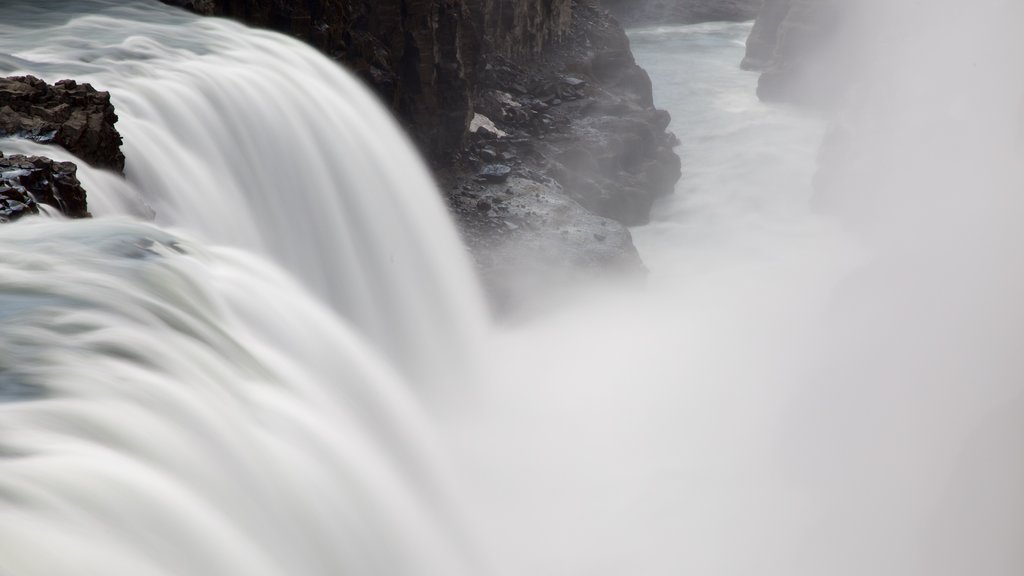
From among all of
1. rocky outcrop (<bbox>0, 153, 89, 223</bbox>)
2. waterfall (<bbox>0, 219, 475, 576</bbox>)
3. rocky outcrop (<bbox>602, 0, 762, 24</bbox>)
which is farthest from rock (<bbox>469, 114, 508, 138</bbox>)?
rocky outcrop (<bbox>602, 0, 762, 24</bbox>)

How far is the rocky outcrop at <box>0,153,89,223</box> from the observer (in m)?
4.73

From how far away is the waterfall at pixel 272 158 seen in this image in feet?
21.8

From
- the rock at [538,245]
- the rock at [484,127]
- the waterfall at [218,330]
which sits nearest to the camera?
the waterfall at [218,330]

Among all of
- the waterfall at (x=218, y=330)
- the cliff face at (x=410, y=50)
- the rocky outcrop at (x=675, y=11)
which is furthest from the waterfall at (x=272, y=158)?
the rocky outcrop at (x=675, y=11)

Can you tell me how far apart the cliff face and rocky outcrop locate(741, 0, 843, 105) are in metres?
11.0

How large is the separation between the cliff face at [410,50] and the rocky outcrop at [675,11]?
17.8 metres

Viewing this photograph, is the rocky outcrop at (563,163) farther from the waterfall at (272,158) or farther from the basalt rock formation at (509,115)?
the waterfall at (272,158)

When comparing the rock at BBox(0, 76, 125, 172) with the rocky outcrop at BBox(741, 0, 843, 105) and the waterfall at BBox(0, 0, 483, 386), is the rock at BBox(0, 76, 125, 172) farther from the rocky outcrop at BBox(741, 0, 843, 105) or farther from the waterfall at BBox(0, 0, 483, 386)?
the rocky outcrop at BBox(741, 0, 843, 105)

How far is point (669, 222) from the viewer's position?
51.2 feet

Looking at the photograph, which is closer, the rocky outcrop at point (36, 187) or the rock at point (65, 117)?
the rocky outcrop at point (36, 187)

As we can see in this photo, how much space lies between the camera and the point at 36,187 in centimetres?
485

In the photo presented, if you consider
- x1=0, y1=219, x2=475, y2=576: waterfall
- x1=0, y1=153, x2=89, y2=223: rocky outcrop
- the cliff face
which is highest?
x1=0, y1=153, x2=89, y2=223: rocky outcrop

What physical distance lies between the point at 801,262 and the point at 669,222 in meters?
2.21

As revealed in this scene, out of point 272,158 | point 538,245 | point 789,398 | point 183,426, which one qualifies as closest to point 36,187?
point 183,426
